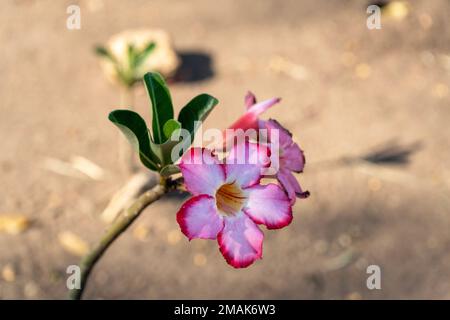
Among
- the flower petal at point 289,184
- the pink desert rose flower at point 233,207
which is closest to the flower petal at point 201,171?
the pink desert rose flower at point 233,207

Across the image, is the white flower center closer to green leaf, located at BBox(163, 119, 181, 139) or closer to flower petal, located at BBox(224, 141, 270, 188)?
flower petal, located at BBox(224, 141, 270, 188)

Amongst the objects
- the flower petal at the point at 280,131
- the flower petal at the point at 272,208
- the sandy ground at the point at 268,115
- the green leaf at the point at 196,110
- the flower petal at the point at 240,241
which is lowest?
the flower petal at the point at 240,241

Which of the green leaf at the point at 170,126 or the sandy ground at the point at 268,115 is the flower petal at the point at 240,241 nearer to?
the green leaf at the point at 170,126

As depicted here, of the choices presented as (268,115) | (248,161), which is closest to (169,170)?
(248,161)

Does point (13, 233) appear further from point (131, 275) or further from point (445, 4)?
point (445, 4)

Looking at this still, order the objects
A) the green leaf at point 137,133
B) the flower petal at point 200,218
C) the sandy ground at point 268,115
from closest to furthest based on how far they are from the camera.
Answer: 1. the flower petal at point 200,218
2. the green leaf at point 137,133
3. the sandy ground at point 268,115

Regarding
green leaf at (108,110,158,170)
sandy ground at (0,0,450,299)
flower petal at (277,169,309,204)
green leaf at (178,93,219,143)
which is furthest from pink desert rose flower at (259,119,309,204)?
sandy ground at (0,0,450,299)
